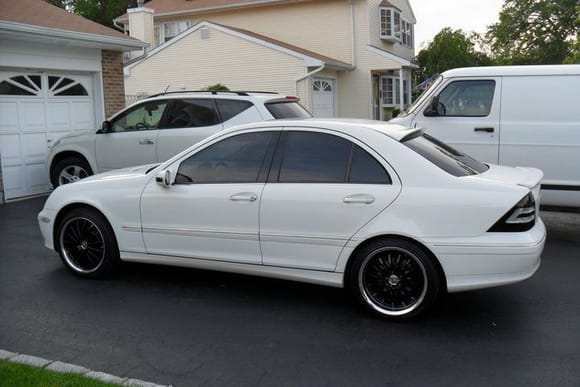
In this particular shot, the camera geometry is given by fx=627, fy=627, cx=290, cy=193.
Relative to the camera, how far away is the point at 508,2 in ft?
157

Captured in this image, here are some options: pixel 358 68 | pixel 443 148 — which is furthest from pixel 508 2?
pixel 443 148

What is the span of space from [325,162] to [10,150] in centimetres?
798

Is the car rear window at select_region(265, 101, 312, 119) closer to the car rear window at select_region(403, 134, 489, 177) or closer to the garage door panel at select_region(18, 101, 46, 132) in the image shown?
the car rear window at select_region(403, 134, 489, 177)

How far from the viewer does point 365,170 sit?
5.20 meters

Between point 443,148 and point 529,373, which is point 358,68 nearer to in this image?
point 443,148

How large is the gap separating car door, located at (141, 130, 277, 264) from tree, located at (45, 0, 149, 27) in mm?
43592

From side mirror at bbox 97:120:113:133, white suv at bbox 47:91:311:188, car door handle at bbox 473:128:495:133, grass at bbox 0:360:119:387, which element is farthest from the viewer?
side mirror at bbox 97:120:113:133

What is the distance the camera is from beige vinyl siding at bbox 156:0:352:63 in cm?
2542

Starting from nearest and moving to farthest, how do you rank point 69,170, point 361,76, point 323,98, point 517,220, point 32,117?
point 517,220, point 69,170, point 32,117, point 323,98, point 361,76

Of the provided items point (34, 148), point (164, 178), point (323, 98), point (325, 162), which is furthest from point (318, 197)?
point (323, 98)

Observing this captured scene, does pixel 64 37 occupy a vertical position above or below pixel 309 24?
below

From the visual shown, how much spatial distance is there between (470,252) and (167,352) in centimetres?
240

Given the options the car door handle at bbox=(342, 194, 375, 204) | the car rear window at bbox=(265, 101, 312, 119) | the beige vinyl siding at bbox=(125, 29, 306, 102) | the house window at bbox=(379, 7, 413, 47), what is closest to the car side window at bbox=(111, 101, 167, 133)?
the car rear window at bbox=(265, 101, 312, 119)

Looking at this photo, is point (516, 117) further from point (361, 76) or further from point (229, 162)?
point (361, 76)
